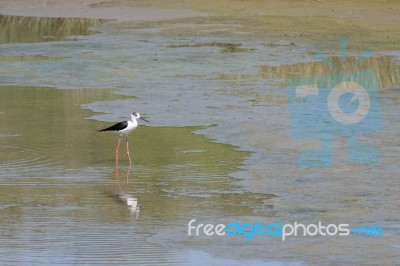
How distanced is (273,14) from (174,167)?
1523 cm

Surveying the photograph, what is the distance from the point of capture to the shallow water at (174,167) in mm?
8812

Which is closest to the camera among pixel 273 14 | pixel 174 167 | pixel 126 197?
pixel 126 197

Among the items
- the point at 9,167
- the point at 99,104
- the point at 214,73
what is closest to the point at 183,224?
the point at 9,167

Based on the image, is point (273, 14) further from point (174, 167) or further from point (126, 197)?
point (126, 197)

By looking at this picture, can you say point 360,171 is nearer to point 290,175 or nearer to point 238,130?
point 290,175

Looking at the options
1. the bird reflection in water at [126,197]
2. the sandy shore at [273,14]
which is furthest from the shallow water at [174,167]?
the sandy shore at [273,14]

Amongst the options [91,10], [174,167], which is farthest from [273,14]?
[174,167]

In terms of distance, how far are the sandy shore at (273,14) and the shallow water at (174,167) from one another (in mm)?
2693

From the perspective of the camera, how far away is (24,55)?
21.5m

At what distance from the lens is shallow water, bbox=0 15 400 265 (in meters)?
8.81

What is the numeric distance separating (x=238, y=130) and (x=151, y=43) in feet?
29.9

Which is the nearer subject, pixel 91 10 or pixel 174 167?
pixel 174 167

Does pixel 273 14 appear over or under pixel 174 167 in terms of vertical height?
over

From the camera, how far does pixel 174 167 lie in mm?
11977
